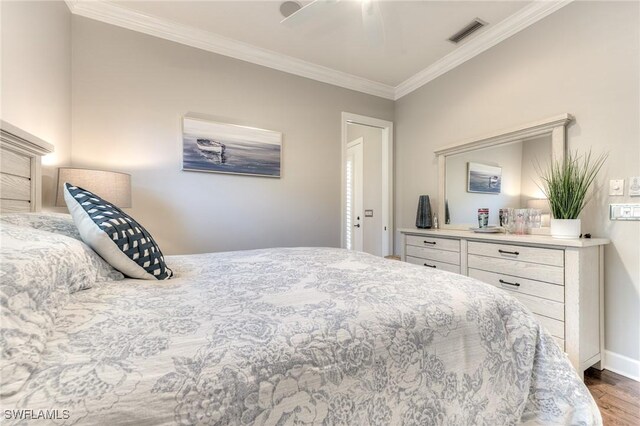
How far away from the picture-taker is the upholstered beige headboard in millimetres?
1160

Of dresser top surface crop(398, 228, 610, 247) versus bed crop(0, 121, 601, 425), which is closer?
bed crop(0, 121, 601, 425)

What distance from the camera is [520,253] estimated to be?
1870 mm

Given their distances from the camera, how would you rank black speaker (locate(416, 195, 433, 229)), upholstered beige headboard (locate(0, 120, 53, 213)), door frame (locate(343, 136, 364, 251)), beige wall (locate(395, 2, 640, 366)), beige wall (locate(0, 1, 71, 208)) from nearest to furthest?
upholstered beige headboard (locate(0, 120, 53, 213)) < beige wall (locate(0, 1, 71, 208)) < beige wall (locate(395, 2, 640, 366)) < black speaker (locate(416, 195, 433, 229)) < door frame (locate(343, 136, 364, 251))

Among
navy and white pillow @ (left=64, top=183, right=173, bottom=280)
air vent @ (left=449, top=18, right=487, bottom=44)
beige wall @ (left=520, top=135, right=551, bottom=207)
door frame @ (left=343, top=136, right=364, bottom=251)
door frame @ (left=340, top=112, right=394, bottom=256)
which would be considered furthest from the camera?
door frame @ (left=343, top=136, right=364, bottom=251)

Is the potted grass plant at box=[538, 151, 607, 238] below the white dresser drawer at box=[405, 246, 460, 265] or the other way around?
the other way around

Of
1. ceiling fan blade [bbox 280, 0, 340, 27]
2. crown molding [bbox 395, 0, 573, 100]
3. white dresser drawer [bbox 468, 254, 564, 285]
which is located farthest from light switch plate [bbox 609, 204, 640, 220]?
ceiling fan blade [bbox 280, 0, 340, 27]

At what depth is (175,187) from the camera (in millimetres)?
2475

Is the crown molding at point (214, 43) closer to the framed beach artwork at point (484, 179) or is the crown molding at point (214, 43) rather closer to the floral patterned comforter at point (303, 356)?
the framed beach artwork at point (484, 179)

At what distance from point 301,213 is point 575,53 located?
2.57 metres

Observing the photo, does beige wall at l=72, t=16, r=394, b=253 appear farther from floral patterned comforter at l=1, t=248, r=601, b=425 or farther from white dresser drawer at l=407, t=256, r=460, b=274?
floral patterned comforter at l=1, t=248, r=601, b=425

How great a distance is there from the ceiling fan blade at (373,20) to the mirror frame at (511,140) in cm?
131

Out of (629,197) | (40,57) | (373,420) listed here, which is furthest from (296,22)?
(629,197)

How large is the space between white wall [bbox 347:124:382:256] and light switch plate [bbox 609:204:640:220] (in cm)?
223

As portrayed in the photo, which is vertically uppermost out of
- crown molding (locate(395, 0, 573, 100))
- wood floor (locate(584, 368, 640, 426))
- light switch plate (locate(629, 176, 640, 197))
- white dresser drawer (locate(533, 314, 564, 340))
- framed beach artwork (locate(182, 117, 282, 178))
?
crown molding (locate(395, 0, 573, 100))
